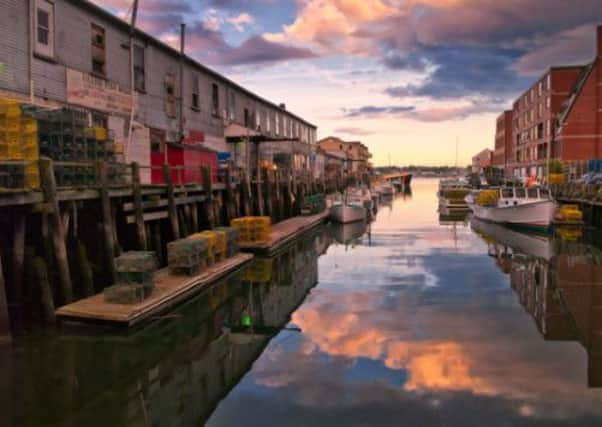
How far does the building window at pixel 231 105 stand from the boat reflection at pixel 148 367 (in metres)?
22.1

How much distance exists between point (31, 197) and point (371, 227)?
32.1 metres

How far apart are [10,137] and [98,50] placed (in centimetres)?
995

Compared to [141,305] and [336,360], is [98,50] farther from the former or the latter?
[336,360]

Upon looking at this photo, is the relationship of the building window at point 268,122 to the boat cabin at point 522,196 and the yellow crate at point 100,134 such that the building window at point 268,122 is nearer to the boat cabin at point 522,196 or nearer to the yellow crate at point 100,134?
the boat cabin at point 522,196

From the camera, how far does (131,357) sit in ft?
38.8

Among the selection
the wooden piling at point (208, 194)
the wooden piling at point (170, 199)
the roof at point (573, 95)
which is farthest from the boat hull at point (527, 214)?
the roof at point (573, 95)

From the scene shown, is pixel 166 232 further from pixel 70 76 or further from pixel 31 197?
pixel 31 197

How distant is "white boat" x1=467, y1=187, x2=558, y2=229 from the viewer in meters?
35.3

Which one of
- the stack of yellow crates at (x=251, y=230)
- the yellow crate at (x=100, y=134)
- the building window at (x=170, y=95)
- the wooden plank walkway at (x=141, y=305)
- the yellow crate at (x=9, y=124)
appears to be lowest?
the wooden plank walkway at (x=141, y=305)

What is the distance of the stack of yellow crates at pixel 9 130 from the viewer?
12.4 meters

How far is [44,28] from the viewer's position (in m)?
18.0

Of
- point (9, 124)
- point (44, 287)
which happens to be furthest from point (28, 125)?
point (44, 287)

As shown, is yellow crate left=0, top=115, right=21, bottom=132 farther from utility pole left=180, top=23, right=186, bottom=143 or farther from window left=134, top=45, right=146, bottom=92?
utility pole left=180, top=23, right=186, bottom=143

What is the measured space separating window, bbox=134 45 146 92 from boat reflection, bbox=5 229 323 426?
1164 cm
